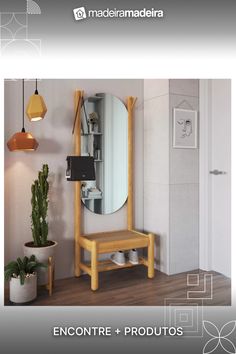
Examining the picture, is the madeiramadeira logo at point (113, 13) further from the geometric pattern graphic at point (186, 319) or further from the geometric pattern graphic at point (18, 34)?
the geometric pattern graphic at point (186, 319)

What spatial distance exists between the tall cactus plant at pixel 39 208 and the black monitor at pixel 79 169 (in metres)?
0.17

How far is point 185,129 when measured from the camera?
252 cm

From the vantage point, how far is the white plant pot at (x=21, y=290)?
6.05 ft

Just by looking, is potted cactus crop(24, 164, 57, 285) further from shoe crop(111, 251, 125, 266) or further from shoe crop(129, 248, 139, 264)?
shoe crop(129, 248, 139, 264)

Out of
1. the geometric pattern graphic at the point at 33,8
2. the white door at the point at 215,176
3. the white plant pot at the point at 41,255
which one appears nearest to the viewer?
the geometric pattern graphic at the point at 33,8

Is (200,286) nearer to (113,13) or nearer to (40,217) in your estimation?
(40,217)

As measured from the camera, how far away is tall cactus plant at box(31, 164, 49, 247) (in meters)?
2.07

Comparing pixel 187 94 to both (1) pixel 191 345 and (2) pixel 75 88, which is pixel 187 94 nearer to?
(2) pixel 75 88

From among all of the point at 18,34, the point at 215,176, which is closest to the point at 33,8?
the point at 18,34

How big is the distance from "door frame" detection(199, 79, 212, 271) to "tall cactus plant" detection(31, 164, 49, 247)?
131 cm

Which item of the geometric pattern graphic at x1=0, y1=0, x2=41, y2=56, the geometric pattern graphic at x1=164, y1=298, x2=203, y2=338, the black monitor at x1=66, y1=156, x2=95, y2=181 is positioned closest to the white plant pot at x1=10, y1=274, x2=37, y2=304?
the black monitor at x1=66, y1=156, x2=95, y2=181

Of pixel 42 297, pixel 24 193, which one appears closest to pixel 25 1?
pixel 24 193

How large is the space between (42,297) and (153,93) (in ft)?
5.94

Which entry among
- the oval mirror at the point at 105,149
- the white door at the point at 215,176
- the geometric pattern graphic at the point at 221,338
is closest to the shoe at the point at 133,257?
the oval mirror at the point at 105,149
